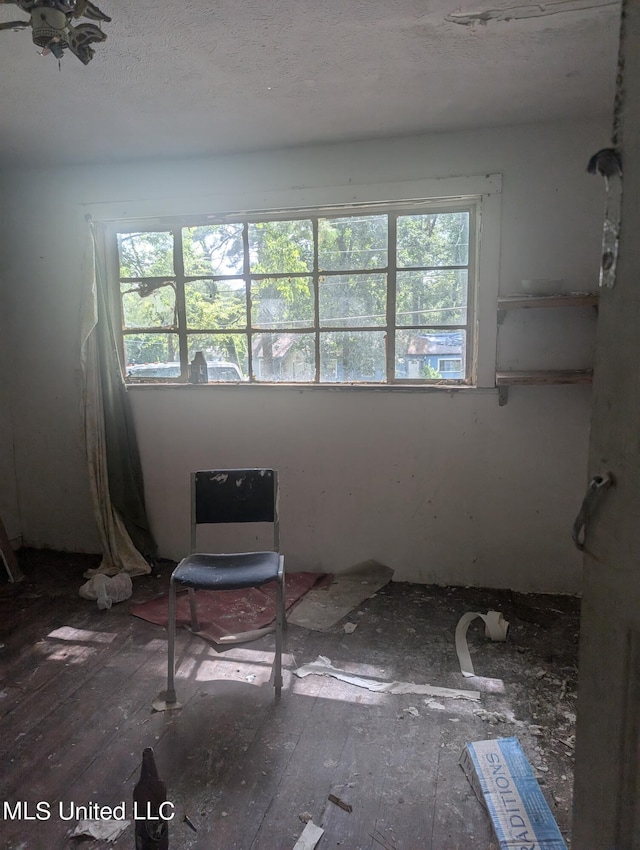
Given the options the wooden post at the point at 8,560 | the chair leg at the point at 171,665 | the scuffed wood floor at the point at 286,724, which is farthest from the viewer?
the wooden post at the point at 8,560

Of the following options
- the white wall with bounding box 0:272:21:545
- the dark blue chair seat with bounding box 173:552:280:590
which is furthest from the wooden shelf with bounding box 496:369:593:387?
the white wall with bounding box 0:272:21:545

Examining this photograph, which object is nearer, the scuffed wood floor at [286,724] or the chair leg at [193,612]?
the scuffed wood floor at [286,724]

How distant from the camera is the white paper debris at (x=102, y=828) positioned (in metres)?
1.47

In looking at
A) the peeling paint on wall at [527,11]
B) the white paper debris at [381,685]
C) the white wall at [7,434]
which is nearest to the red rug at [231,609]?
the white paper debris at [381,685]

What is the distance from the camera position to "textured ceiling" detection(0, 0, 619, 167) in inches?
65.7

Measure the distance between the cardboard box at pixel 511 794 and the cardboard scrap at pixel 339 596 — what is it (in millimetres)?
1001

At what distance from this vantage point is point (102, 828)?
150cm

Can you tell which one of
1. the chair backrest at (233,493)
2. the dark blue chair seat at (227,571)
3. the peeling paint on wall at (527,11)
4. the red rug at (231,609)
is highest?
the peeling paint on wall at (527,11)

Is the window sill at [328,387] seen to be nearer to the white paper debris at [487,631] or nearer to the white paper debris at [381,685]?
the white paper debris at [487,631]

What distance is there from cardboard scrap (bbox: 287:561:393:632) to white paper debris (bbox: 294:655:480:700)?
1.03ft

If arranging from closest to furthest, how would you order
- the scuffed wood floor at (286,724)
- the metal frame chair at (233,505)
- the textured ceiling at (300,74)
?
the scuffed wood floor at (286,724)
the textured ceiling at (300,74)
the metal frame chair at (233,505)

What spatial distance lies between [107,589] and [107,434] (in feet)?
3.00

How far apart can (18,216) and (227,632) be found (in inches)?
110

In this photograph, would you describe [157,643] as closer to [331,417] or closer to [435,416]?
[331,417]
